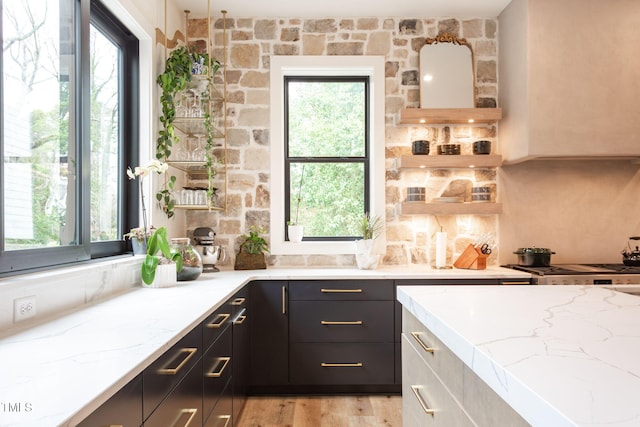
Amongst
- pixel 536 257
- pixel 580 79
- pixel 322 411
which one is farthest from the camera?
pixel 536 257

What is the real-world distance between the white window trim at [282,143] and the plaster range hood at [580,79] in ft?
3.58

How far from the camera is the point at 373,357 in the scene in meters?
3.13

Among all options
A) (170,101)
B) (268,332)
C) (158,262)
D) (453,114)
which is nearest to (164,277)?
(158,262)

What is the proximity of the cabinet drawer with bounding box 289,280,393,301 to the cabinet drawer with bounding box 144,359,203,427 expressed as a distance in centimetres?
134

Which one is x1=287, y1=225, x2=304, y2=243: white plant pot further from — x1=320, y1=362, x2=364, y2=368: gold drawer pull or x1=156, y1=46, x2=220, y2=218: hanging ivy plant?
x1=320, y1=362, x2=364, y2=368: gold drawer pull

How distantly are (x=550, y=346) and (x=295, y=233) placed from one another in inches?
105

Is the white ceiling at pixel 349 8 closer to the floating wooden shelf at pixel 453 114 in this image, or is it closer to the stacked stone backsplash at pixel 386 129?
the stacked stone backsplash at pixel 386 129

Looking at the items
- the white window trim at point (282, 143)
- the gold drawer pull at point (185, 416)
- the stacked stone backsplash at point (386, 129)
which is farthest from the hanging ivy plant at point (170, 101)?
the gold drawer pull at point (185, 416)

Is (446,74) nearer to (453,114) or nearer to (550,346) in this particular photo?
(453,114)

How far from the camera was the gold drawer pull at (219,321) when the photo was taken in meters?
2.02

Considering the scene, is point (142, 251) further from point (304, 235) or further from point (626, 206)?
point (626, 206)

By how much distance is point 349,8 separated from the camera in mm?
3535

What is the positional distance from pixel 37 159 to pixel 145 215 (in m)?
0.85

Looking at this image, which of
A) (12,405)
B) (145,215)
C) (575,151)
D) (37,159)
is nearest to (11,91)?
(37,159)
